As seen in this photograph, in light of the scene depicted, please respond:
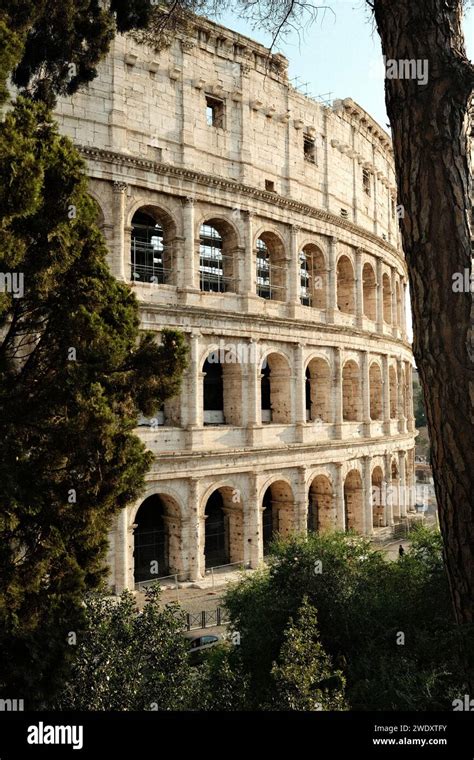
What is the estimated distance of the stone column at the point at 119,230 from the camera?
15.8 m

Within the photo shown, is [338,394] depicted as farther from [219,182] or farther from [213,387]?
[219,182]

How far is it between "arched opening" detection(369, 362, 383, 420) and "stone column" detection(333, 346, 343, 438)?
395cm

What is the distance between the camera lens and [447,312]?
4.75m

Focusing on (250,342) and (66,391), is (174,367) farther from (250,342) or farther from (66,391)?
(250,342)

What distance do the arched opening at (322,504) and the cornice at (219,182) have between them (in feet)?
32.1

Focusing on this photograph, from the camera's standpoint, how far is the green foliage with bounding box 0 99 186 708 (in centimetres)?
667

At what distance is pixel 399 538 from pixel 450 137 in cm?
2104

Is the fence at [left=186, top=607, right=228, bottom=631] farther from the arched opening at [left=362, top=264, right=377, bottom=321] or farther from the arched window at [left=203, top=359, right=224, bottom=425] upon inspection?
the arched opening at [left=362, top=264, right=377, bottom=321]

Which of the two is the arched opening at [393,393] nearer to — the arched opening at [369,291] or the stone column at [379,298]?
the stone column at [379,298]

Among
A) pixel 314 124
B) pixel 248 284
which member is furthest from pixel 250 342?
pixel 314 124

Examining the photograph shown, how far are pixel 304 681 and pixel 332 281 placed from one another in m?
17.1

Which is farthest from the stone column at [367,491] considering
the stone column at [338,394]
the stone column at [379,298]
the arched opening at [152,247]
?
the arched opening at [152,247]

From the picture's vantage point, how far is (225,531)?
750 inches

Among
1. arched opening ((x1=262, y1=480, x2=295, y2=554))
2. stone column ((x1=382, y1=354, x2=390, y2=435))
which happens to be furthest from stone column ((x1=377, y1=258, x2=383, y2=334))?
arched opening ((x1=262, y1=480, x2=295, y2=554))
